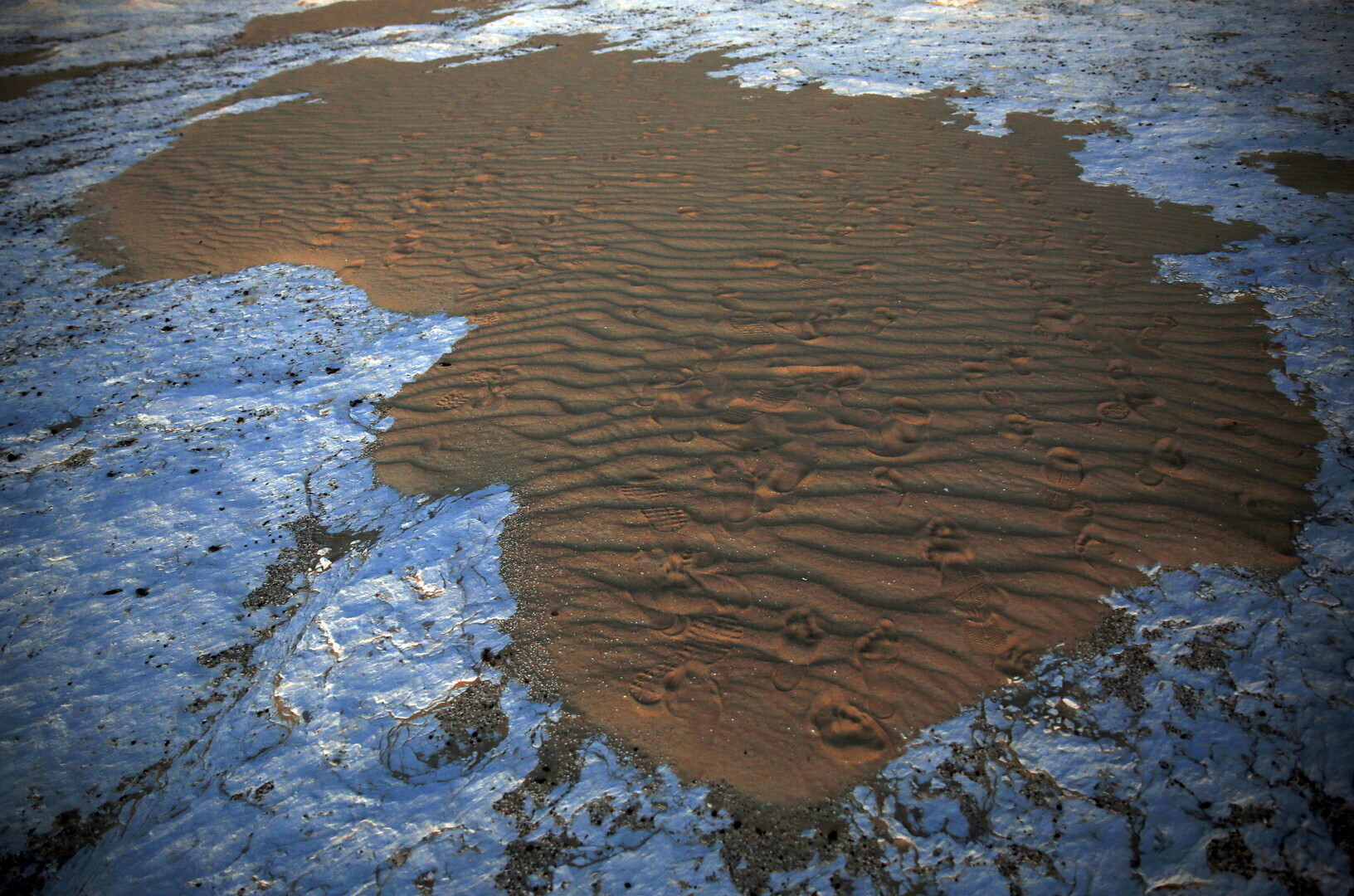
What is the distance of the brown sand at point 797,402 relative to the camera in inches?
103

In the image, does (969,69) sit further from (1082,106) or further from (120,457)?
(120,457)

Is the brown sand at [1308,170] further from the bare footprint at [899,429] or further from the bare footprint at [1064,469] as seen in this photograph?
the bare footprint at [899,429]

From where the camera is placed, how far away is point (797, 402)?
3.70 meters

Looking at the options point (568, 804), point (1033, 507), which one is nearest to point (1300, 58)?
point (1033, 507)

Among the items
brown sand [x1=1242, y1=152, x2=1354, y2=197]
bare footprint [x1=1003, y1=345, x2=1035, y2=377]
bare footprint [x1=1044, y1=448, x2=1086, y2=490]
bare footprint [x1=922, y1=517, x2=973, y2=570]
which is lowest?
bare footprint [x1=922, y1=517, x2=973, y2=570]

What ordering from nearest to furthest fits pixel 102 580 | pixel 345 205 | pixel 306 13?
pixel 102 580, pixel 345 205, pixel 306 13

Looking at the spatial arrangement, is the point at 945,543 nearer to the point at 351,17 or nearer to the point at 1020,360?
the point at 1020,360

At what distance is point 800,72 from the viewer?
29.1ft

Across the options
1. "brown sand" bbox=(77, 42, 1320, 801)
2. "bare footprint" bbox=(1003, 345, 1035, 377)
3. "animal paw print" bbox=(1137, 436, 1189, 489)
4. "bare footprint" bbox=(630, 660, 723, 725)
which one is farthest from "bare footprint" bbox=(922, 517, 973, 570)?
"bare footprint" bbox=(1003, 345, 1035, 377)

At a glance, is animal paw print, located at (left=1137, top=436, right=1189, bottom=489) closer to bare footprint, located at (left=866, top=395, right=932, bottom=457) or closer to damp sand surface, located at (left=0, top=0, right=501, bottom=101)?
bare footprint, located at (left=866, top=395, right=932, bottom=457)

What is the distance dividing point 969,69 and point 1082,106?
192cm

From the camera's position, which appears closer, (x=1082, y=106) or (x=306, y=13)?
(x=1082, y=106)

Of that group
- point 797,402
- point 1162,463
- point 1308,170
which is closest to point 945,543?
point 797,402

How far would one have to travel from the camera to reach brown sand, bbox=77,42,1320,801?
262 cm
